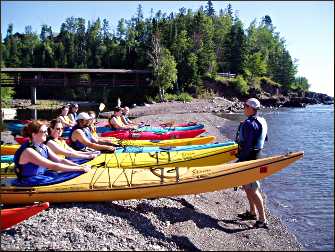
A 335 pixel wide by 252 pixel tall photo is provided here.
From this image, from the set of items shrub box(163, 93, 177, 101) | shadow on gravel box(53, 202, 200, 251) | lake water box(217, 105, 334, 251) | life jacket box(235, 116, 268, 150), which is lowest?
lake water box(217, 105, 334, 251)

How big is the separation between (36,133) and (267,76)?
66.9m

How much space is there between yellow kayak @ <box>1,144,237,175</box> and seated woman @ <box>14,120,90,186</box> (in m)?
1.63

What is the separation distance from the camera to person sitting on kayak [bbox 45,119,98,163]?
25.8 ft

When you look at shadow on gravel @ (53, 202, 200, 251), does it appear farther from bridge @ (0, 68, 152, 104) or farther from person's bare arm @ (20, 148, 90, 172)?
bridge @ (0, 68, 152, 104)

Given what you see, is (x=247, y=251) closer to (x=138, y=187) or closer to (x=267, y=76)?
(x=138, y=187)

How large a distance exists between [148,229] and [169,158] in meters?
2.98

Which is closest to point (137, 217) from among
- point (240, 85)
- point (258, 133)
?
point (258, 133)

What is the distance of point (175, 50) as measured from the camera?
57312 mm

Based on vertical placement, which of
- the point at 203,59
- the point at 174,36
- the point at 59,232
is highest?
the point at 174,36

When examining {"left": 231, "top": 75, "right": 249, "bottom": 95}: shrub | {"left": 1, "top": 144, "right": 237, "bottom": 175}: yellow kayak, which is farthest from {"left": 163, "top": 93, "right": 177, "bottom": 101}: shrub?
{"left": 1, "top": 144, "right": 237, "bottom": 175}: yellow kayak

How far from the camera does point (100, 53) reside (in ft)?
237

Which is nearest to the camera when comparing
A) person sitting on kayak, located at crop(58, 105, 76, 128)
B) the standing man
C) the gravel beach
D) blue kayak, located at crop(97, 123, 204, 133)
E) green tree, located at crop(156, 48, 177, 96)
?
the gravel beach

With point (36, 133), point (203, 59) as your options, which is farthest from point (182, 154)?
point (203, 59)

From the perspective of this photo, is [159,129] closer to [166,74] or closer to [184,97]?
[184,97]
